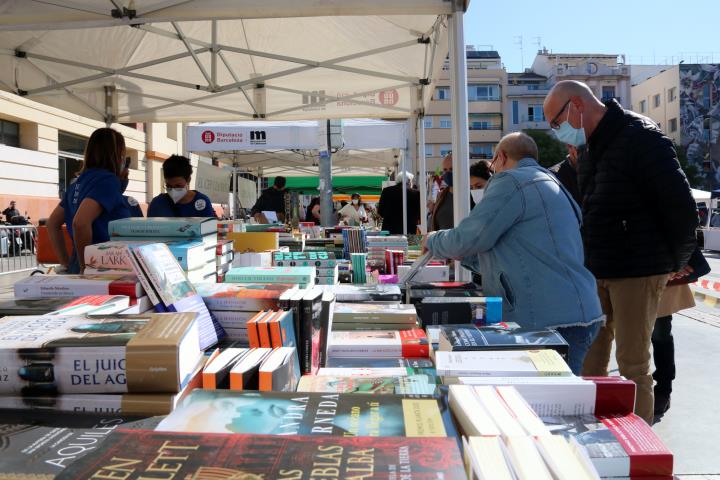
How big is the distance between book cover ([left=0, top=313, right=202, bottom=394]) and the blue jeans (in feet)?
5.36

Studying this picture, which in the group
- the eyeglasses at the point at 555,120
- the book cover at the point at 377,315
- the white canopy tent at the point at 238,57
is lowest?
the book cover at the point at 377,315

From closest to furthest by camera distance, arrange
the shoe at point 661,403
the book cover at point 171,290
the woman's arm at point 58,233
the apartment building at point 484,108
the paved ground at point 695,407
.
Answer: the book cover at point 171,290, the paved ground at point 695,407, the woman's arm at point 58,233, the shoe at point 661,403, the apartment building at point 484,108

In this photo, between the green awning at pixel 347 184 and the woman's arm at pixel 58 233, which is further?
the green awning at pixel 347 184

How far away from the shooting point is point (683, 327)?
238 inches

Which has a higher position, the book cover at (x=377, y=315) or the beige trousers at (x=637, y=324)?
the book cover at (x=377, y=315)

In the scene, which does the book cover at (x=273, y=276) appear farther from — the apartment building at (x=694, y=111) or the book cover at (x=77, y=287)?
the apartment building at (x=694, y=111)

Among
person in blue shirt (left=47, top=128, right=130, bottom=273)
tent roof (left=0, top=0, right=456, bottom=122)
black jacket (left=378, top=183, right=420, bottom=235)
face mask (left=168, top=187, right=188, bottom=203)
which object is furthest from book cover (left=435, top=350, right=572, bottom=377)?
black jacket (left=378, top=183, right=420, bottom=235)

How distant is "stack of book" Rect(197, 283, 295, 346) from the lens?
1.70m

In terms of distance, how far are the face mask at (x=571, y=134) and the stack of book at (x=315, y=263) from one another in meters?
1.44

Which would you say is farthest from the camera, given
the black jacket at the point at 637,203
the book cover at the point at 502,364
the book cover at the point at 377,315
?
the black jacket at the point at 637,203

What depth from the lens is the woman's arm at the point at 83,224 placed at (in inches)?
112

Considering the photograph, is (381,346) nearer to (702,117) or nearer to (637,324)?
(637,324)

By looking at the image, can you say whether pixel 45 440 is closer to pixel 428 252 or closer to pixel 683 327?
pixel 428 252

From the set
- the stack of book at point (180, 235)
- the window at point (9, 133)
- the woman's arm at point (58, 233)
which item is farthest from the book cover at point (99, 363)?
the window at point (9, 133)
